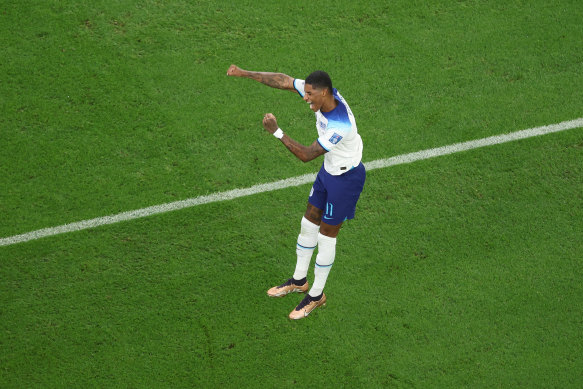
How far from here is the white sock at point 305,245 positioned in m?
6.17

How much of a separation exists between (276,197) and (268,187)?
0.55ft

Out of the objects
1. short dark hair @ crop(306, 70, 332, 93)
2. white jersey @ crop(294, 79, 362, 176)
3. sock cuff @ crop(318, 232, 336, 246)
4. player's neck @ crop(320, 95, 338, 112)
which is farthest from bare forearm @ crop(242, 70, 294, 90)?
sock cuff @ crop(318, 232, 336, 246)

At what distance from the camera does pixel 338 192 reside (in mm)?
5797

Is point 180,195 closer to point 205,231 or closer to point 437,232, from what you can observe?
point 205,231

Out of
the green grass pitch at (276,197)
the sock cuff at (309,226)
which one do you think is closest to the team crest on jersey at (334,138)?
the sock cuff at (309,226)

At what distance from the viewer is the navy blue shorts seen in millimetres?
5793

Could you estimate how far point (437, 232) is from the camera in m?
6.97

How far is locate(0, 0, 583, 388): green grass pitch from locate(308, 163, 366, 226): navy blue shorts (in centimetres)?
97

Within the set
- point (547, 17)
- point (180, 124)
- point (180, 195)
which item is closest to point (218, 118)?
point (180, 124)

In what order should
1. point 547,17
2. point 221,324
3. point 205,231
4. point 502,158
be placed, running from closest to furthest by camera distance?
1. point 221,324
2. point 205,231
3. point 502,158
4. point 547,17

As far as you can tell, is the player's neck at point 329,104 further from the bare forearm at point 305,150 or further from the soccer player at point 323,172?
the bare forearm at point 305,150

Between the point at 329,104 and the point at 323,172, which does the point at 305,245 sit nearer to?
the point at 323,172

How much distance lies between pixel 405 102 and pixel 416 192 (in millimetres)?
1376

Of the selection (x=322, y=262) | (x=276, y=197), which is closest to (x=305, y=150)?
(x=322, y=262)
